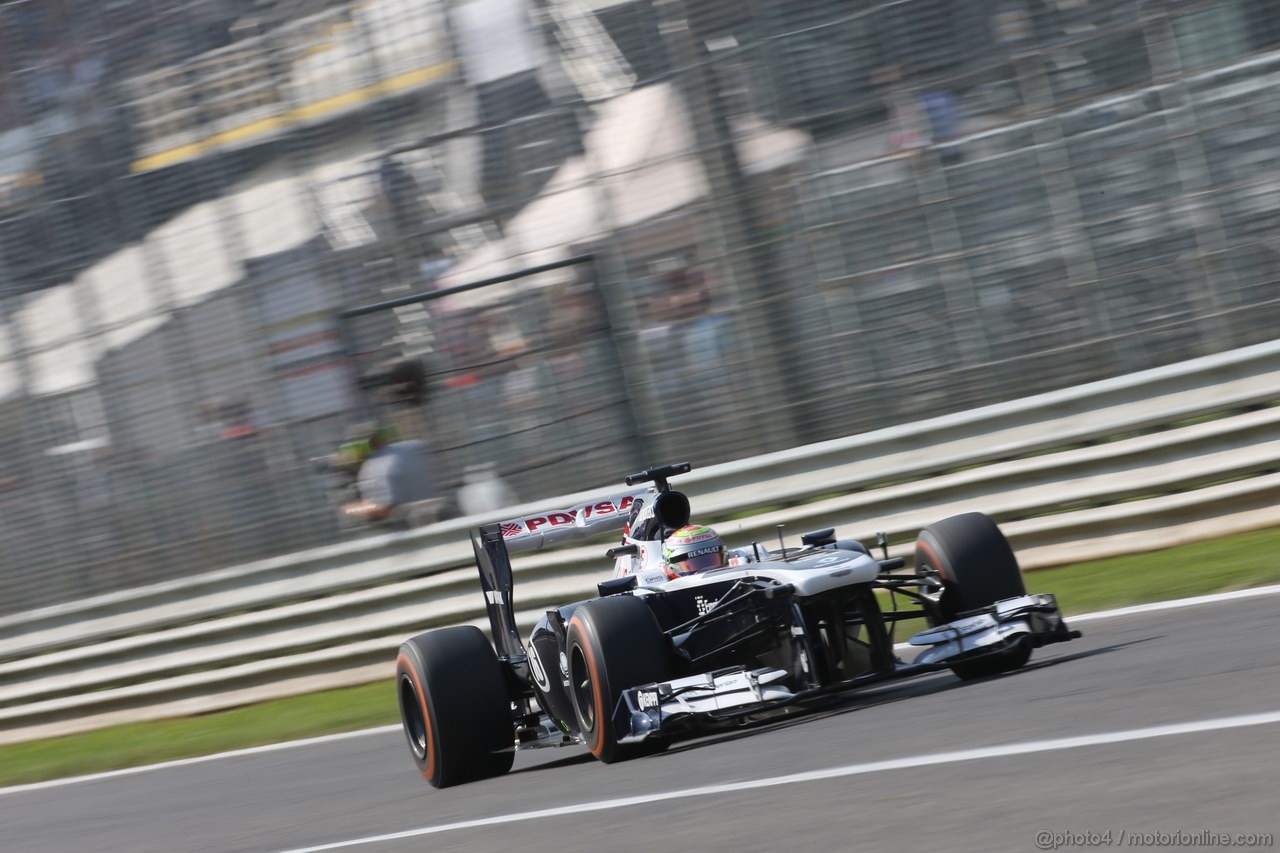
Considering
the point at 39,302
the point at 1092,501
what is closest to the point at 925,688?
the point at 1092,501

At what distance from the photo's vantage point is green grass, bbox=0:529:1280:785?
28.8 ft

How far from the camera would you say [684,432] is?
12.2m

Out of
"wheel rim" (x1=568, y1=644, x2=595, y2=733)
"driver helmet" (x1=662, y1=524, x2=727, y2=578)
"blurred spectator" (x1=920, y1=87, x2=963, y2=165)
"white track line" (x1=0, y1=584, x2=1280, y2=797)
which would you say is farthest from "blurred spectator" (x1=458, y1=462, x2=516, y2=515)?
"wheel rim" (x1=568, y1=644, x2=595, y2=733)

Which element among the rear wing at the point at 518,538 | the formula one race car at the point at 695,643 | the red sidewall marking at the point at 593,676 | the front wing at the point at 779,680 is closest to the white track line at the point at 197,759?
the rear wing at the point at 518,538

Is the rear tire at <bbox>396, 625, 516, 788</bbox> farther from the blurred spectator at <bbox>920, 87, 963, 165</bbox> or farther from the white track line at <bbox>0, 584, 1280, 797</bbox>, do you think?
the blurred spectator at <bbox>920, 87, 963, 165</bbox>

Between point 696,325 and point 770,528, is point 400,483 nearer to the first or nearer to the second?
point 696,325

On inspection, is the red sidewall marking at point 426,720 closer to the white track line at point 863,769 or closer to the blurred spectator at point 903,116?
the white track line at point 863,769

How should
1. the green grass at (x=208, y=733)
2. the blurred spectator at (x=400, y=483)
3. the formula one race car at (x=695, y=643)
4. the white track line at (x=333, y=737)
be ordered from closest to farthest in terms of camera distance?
the formula one race car at (x=695, y=643) → the white track line at (x=333, y=737) → the green grass at (x=208, y=733) → the blurred spectator at (x=400, y=483)

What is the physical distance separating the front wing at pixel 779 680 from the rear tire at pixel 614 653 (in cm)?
6

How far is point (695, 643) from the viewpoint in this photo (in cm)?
717

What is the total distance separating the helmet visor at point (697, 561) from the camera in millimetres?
7578

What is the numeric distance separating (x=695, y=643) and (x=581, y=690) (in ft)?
1.76

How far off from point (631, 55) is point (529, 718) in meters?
5.79

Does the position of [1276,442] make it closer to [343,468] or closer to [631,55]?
[631,55]
